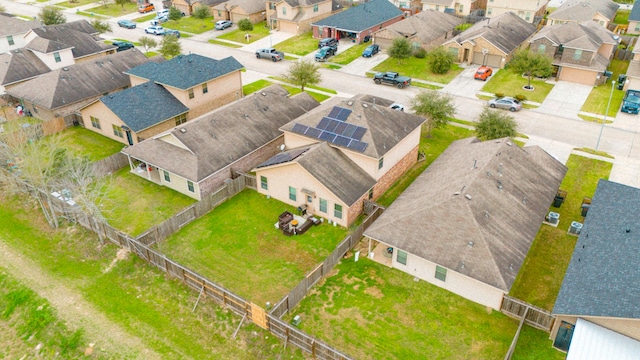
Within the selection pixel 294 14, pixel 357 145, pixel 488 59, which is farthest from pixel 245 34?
pixel 357 145

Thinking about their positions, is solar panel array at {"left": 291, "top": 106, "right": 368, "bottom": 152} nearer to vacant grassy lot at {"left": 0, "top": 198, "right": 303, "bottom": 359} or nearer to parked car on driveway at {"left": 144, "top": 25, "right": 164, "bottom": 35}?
vacant grassy lot at {"left": 0, "top": 198, "right": 303, "bottom": 359}

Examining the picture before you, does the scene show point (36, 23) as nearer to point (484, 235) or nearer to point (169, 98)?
point (169, 98)

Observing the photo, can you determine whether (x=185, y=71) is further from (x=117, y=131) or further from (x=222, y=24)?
(x=222, y=24)

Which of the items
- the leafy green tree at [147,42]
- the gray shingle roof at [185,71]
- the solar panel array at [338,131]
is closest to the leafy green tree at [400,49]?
the gray shingle roof at [185,71]

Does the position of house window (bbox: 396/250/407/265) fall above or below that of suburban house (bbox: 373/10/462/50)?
below

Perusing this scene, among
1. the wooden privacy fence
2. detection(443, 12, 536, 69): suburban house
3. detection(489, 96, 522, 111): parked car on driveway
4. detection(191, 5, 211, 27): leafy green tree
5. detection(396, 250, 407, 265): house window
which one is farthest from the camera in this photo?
detection(191, 5, 211, 27): leafy green tree

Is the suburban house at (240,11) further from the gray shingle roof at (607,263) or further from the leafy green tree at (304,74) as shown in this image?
the gray shingle roof at (607,263)

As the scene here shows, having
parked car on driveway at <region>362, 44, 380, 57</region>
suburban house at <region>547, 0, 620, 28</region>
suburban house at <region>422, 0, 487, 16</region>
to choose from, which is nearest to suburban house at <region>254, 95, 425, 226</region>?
parked car on driveway at <region>362, 44, 380, 57</region>
